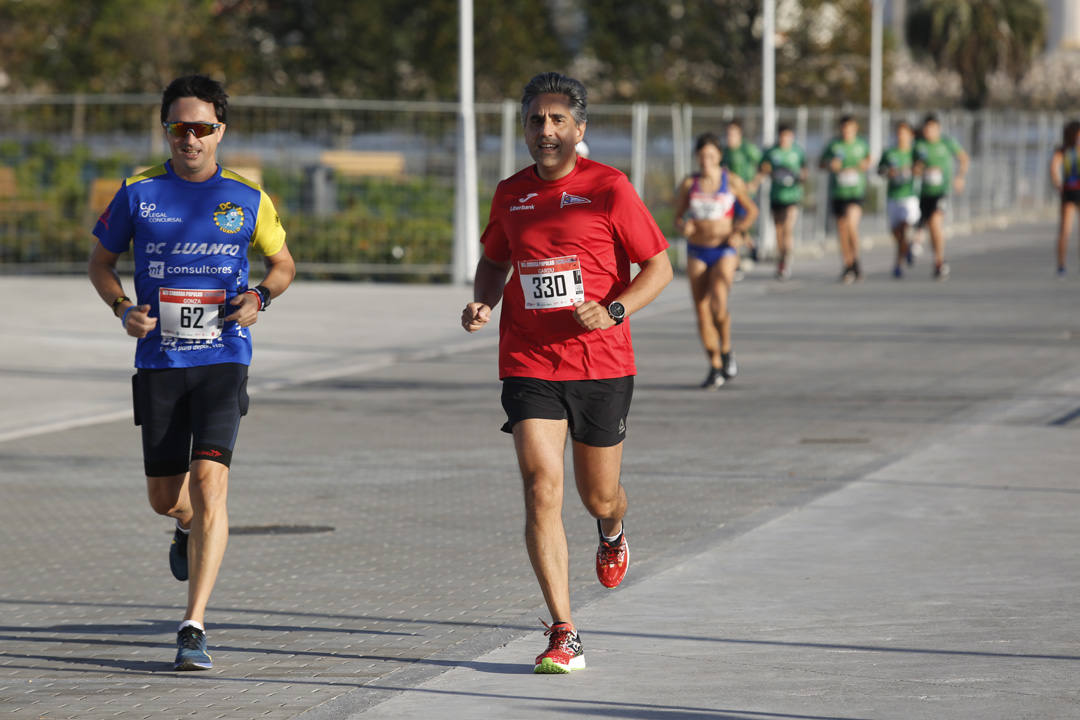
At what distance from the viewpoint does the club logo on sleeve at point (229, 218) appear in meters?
6.51

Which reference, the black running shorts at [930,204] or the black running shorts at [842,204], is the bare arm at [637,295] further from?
the black running shorts at [930,204]

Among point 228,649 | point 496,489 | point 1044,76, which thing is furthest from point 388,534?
point 1044,76

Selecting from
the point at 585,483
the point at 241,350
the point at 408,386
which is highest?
the point at 241,350

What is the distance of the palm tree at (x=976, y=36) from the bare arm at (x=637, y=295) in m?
57.3

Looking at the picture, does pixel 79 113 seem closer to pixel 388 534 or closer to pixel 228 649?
pixel 388 534

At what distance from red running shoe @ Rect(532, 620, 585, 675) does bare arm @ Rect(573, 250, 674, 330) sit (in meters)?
0.92

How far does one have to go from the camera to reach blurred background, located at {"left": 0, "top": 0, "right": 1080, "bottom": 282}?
23.4m

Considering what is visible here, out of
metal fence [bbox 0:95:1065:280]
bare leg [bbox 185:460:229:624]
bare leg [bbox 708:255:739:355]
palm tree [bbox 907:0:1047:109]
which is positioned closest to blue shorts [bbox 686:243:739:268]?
bare leg [bbox 708:255:739:355]

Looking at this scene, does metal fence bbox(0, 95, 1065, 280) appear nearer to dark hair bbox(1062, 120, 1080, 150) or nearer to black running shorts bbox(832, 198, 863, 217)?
black running shorts bbox(832, 198, 863, 217)

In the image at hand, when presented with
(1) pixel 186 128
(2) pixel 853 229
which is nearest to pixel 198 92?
(1) pixel 186 128

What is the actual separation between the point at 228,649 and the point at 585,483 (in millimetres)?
1277

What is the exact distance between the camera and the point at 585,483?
6453mm

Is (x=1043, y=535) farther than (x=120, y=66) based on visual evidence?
No

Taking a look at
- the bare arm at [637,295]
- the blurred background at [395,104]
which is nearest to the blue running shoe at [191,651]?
the bare arm at [637,295]
